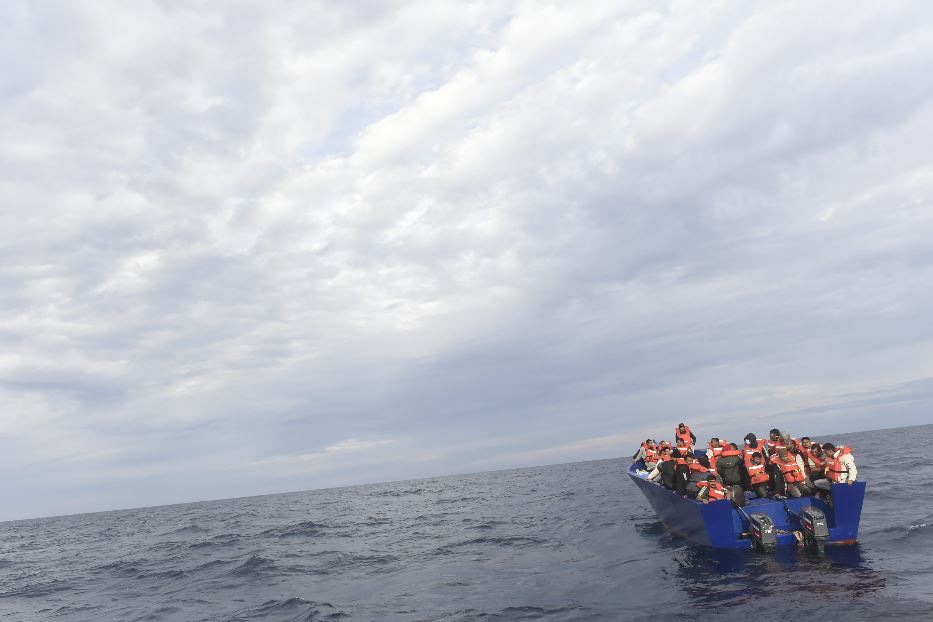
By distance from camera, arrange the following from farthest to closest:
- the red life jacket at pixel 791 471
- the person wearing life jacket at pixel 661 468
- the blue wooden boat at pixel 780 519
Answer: the person wearing life jacket at pixel 661 468 → the red life jacket at pixel 791 471 → the blue wooden boat at pixel 780 519

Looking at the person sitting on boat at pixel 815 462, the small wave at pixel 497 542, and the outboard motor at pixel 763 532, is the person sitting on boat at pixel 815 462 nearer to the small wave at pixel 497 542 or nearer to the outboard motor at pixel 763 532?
the outboard motor at pixel 763 532

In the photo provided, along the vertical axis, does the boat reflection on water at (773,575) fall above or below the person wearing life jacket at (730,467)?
below

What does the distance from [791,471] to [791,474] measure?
0.09 meters

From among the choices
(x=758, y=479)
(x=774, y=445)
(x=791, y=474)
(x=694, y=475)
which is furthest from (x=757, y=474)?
(x=694, y=475)

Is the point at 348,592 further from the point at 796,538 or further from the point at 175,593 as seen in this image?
the point at 796,538

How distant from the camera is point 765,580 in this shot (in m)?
13.6

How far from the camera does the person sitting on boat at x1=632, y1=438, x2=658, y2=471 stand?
82.4 feet

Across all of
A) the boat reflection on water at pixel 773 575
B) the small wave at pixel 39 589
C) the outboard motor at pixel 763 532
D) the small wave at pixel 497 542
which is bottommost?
the small wave at pixel 497 542

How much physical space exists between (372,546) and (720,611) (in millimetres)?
19998

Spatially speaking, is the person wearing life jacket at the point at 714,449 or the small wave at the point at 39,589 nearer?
the person wearing life jacket at the point at 714,449

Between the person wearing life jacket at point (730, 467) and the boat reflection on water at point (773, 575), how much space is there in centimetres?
218

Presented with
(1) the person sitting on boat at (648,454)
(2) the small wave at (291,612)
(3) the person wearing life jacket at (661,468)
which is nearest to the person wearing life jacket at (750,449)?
(3) the person wearing life jacket at (661,468)

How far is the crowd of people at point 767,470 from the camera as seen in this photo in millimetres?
16344

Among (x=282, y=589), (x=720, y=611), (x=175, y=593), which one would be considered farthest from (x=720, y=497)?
(x=175, y=593)
